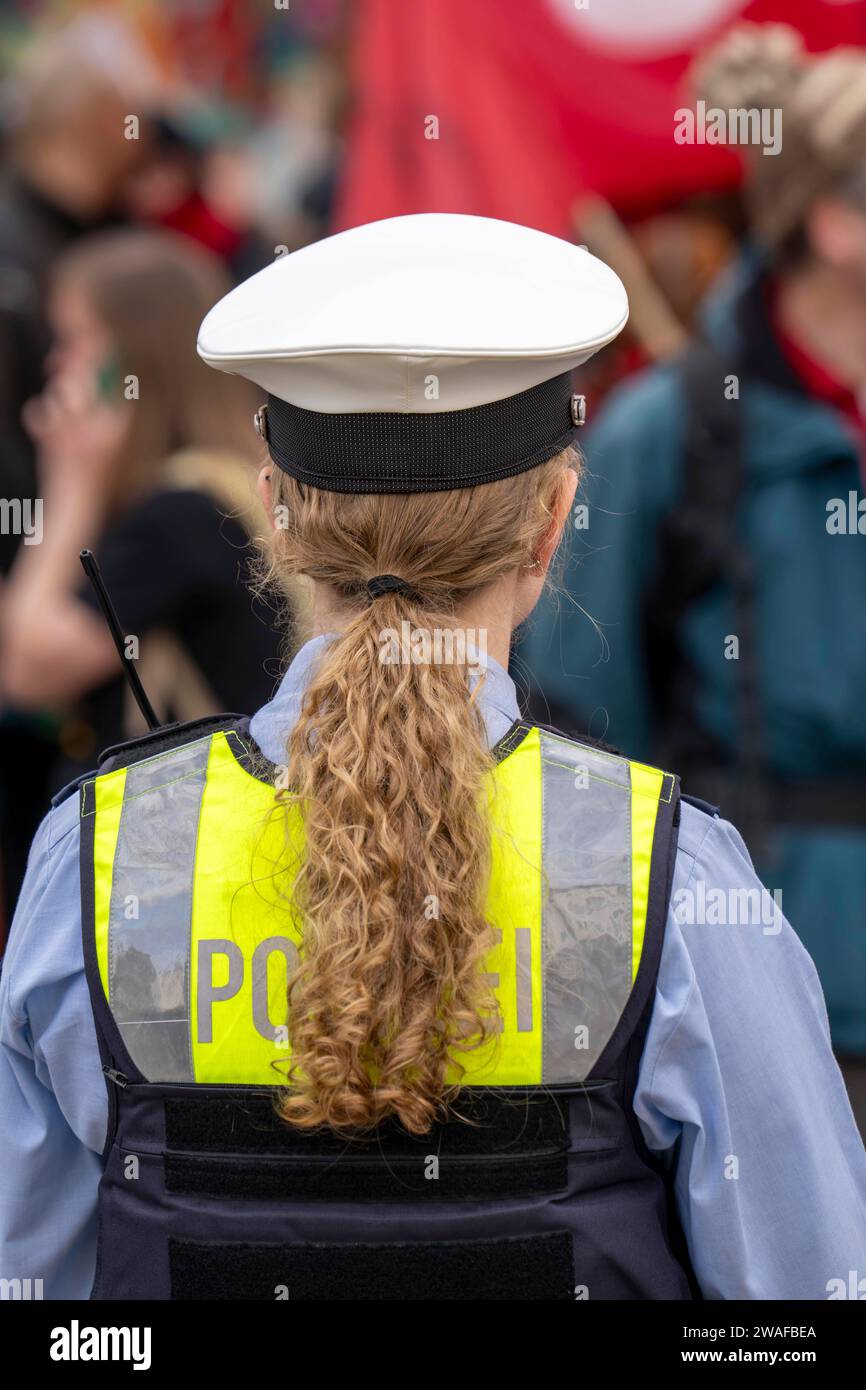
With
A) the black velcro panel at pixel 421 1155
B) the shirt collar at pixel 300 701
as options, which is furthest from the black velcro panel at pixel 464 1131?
the shirt collar at pixel 300 701

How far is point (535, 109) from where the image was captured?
4.78m

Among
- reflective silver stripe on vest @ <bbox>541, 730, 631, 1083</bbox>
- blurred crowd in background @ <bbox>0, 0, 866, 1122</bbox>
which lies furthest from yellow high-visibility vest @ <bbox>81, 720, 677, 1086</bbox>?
blurred crowd in background @ <bbox>0, 0, 866, 1122</bbox>

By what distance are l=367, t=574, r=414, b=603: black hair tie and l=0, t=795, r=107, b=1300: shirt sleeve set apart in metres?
0.33

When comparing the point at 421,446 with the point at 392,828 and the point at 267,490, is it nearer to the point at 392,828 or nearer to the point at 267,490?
the point at 267,490

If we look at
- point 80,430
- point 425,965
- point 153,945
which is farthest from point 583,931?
point 80,430

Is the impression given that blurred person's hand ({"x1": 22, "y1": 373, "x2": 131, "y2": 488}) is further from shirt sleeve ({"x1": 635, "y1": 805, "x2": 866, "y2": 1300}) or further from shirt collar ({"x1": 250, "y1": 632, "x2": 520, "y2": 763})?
shirt sleeve ({"x1": 635, "y1": 805, "x2": 866, "y2": 1300})

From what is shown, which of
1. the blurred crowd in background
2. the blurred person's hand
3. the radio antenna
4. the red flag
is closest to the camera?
the radio antenna

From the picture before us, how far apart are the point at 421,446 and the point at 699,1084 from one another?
57 centimetres

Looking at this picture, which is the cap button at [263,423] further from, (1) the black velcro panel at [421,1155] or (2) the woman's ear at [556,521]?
(1) the black velcro panel at [421,1155]

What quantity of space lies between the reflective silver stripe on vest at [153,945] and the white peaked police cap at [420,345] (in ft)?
1.10

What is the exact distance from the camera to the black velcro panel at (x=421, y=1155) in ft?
4.39

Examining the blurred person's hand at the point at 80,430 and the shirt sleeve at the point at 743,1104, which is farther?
the blurred person's hand at the point at 80,430

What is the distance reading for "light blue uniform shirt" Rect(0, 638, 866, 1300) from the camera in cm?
133

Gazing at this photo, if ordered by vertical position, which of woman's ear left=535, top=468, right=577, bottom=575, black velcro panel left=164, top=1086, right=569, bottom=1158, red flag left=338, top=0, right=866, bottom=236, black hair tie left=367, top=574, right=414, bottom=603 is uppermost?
red flag left=338, top=0, right=866, bottom=236
